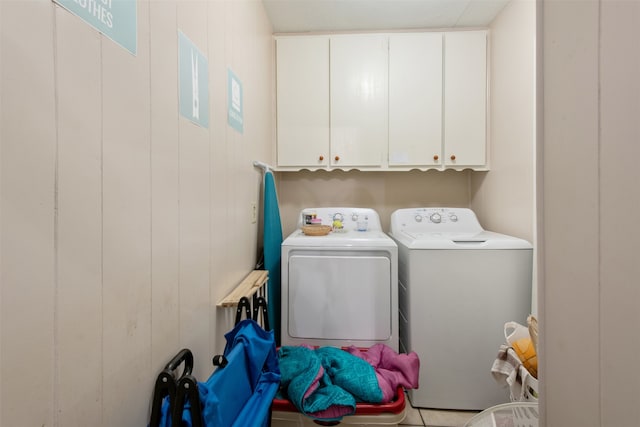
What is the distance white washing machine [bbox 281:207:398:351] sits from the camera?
163 cm

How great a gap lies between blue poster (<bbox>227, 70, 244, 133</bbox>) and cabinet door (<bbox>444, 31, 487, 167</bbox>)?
157cm

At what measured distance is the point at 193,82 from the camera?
94 centimetres

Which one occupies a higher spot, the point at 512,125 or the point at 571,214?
the point at 512,125

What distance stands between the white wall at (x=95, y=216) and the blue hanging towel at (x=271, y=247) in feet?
2.34

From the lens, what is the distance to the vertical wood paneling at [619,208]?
0.37 m

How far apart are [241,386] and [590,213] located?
37.6 inches

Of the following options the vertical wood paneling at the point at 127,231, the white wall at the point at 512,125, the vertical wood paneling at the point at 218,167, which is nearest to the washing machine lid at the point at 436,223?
the white wall at the point at 512,125

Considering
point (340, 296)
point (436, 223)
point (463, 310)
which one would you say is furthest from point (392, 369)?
point (436, 223)

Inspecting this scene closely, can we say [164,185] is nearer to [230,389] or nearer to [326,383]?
[230,389]

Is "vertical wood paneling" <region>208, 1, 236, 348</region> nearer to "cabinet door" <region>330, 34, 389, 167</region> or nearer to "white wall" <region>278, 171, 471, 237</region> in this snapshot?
"cabinet door" <region>330, 34, 389, 167</region>

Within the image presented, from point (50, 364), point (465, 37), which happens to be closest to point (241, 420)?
point (50, 364)

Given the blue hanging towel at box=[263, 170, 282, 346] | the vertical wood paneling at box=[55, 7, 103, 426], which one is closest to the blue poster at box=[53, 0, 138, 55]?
the vertical wood paneling at box=[55, 7, 103, 426]

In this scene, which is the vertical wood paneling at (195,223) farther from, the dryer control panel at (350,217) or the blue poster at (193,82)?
the dryer control panel at (350,217)

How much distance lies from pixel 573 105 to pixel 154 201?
0.91m
